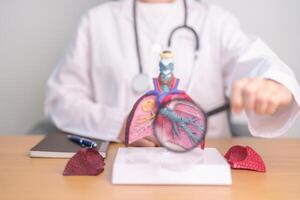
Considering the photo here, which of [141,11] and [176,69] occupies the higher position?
[141,11]

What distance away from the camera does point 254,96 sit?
55 centimetres

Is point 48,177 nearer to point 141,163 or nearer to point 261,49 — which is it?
point 141,163

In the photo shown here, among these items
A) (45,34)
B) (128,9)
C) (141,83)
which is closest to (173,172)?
(141,83)

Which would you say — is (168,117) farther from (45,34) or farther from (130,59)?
(45,34)

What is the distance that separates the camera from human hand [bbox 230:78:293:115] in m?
0.54

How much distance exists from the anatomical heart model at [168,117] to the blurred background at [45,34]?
2.56 ft

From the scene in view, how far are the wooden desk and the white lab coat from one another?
0.33 m

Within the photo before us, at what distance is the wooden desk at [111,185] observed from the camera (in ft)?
1.69

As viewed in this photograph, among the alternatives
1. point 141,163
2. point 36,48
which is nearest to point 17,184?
point 141,163

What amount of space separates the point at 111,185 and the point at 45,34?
0.90m

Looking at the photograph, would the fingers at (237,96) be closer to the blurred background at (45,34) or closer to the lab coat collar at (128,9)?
the lab coat collar at (128,9)

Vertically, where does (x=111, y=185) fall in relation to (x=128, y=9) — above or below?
below

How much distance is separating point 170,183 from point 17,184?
0.20 m

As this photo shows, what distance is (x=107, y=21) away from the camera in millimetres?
1083
